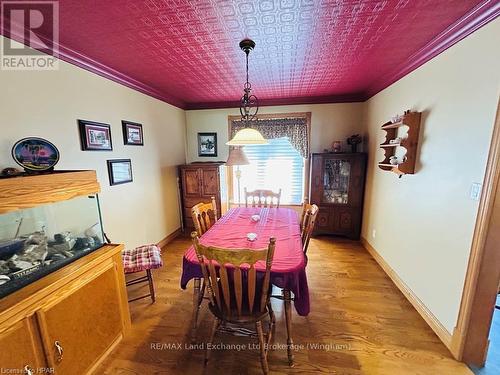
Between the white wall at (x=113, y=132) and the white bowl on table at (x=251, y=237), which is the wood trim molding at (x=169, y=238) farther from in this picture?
the white bowl on table at (x=251, y=237)

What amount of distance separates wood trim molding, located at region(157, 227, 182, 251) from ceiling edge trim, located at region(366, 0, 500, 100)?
3925 mm

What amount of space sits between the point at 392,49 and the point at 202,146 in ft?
10.4

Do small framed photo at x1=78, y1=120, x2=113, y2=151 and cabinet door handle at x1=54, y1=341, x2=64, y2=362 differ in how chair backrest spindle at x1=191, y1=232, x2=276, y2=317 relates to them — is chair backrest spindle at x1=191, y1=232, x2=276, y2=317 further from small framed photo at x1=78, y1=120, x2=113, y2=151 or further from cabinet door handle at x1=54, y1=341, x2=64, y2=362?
small framed photo at x1=78, y1=120, x2=113, y2=151

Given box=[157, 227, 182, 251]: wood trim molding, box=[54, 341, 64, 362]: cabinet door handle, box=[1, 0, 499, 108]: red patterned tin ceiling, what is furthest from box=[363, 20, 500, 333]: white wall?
box=[157, 227, 182, 251]: wood trim molding

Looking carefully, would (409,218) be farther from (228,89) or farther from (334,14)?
(228,89)

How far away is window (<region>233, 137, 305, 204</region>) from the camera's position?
4.00m

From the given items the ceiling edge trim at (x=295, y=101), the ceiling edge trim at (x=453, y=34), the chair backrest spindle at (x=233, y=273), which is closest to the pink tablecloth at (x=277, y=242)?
the chair backrest spindle at (x=233, y=273)

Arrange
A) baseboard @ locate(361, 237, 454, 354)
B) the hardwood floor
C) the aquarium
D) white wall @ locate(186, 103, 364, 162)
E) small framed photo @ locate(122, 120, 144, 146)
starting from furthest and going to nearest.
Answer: white wall @ locate(186, 103, 364, 162) → small framed photo @ locate(122, 120, 144, 146) → baseboard @ locate(361, 237, 454, 354) → the hardwood floor → the aquarium

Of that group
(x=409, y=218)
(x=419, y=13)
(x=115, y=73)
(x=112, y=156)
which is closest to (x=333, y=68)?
(x=419, y=13)

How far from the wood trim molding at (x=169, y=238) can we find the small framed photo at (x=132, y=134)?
1571mm

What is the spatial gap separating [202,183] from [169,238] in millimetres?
1096

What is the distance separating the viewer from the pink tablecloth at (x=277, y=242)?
4.66 feet

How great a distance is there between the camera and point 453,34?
5.34 feet

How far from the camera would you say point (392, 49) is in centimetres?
199
